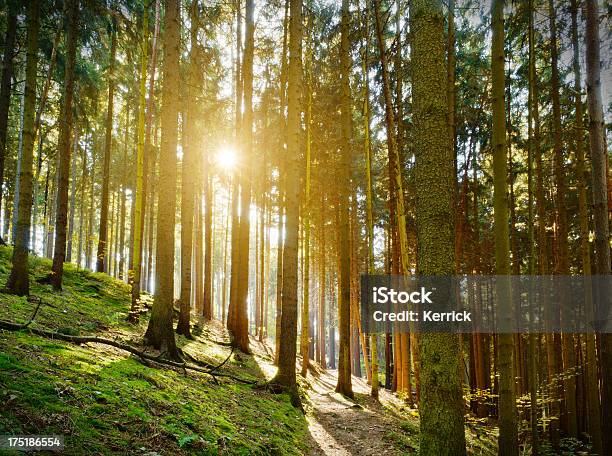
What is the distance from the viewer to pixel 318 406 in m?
10.3

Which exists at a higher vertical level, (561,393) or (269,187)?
(269,187)

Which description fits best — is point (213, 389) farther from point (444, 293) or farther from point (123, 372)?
point (444, 293)

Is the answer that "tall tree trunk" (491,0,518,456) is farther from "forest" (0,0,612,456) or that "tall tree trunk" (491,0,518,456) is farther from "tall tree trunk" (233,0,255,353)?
"tall tree trunk" (233,0,255,353)

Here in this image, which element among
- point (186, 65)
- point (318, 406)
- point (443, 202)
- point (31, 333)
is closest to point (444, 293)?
point (443, 202)

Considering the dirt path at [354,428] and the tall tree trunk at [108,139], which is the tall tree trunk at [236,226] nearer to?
the dirt path at [354,428]

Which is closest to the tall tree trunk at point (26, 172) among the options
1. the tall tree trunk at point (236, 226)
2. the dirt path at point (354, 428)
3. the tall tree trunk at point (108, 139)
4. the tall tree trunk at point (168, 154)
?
the tall tree trunk at point (168, 154)

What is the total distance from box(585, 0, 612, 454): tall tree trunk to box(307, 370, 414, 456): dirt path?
4.17 metres

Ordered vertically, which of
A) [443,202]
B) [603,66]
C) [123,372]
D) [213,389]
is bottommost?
[213,389]

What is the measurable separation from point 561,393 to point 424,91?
16.5m

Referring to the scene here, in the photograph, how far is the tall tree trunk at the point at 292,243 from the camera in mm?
8148

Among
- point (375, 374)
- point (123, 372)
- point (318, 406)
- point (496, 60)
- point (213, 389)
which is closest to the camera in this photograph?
point (123, 372)

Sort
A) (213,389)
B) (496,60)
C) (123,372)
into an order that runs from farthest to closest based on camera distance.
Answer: (213,389), (496,60), (123,372)

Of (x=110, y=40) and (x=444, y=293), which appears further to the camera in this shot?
(x=110, y=40)

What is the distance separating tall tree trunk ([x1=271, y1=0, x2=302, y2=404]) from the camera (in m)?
8.15
